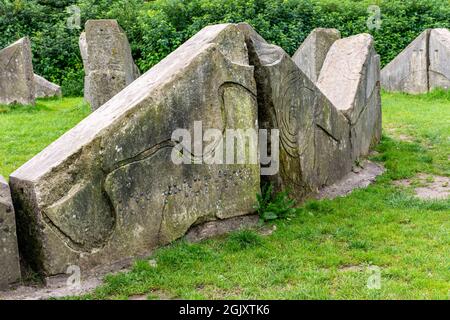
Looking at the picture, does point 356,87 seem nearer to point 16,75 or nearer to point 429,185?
point 429,185

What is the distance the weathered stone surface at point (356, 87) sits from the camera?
25.4ft

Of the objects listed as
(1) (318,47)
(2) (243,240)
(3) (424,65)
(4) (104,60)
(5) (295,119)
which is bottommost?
(3) (424,65)

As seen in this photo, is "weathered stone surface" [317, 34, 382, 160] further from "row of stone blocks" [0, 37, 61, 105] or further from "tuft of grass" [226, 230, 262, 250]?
"row of stone blocks" [0, 37, 61, 105]

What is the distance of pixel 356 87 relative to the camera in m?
7.92

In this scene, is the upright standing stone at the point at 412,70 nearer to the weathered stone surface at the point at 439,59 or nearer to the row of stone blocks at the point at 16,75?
the weathered stone surface at the point at 439,59

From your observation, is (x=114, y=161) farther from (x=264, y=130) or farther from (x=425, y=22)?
(x=425, y=22)

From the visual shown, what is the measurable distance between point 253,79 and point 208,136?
804 millimetres

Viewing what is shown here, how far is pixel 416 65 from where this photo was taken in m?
13.8

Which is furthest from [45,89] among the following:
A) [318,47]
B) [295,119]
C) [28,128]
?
[295,119]

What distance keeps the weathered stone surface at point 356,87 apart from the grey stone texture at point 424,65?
4.83m

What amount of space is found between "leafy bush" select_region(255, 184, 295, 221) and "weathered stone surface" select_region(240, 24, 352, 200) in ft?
0.43

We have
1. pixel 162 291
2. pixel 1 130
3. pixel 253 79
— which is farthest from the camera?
pixel 1 130

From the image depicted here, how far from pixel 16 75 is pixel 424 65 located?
8.63m

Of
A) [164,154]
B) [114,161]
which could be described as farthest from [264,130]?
[114,161]
